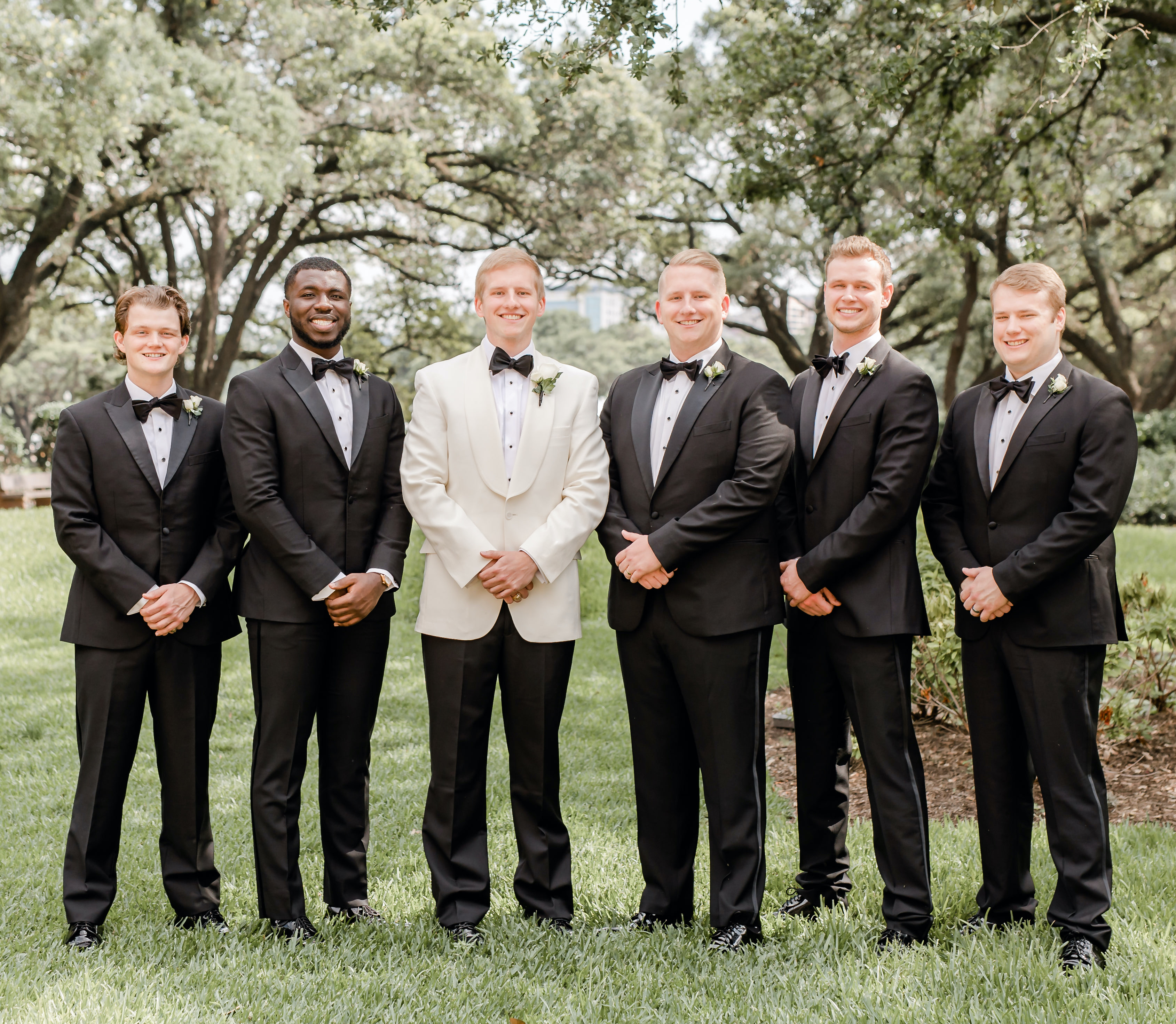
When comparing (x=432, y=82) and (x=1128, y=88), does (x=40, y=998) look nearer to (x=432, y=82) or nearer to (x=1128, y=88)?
(x=1128, y=88)

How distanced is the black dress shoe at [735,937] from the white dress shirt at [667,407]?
1755 mm

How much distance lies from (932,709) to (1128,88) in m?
10.4

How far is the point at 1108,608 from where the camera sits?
3.81m

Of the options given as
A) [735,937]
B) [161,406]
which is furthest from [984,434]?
[161,406]

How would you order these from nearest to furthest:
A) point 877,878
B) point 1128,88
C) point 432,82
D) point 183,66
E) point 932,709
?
point 877,878
point 932,709
point 1128,88
point 183,66
point 432,82

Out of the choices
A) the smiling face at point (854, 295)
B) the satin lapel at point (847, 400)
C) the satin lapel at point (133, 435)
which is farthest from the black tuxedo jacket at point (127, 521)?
the smiling face at point (854, 295)

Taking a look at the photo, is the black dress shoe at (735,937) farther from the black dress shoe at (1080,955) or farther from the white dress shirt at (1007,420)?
the white dress shirt at (1007,420)

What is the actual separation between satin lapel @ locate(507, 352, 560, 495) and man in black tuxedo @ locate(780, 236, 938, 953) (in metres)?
1.01

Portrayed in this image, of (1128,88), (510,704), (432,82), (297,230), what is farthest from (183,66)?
(510,704)

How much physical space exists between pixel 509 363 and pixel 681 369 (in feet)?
2.28

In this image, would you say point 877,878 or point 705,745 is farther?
point 877,878

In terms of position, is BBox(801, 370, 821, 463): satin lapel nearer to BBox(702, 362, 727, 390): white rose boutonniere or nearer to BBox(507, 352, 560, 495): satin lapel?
BBox(702, 362, 727, 390): white rose boutonniere

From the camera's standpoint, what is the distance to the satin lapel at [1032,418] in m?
3.84

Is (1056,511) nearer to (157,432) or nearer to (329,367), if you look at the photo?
(329,367)
